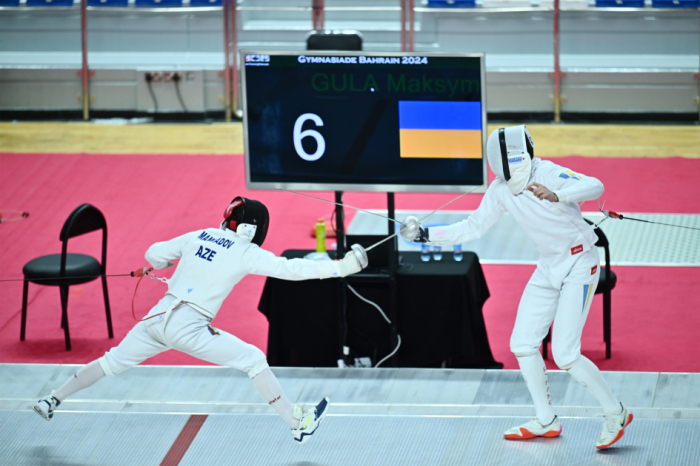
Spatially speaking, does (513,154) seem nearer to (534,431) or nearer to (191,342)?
(534,431)

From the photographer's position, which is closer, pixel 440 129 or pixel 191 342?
pixel 191 342

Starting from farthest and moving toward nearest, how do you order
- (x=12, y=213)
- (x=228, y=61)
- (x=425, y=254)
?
(x=228, y=61), (x=12, y=213), (x=425, y=254)

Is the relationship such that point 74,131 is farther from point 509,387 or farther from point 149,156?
point 509,387

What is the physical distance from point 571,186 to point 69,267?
2939mm

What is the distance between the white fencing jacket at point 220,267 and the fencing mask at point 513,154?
0.82 meters

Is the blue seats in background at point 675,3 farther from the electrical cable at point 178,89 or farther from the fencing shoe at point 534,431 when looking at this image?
the fencing shoe at point 534,431

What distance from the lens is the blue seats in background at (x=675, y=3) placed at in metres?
9.70

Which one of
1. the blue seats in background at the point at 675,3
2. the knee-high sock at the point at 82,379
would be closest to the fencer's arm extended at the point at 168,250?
the knee-high sock at the point at 82,379

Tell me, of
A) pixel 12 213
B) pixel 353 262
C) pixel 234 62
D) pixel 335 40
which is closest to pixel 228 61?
pixel 234 62

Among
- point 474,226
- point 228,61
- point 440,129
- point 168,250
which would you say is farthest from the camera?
point 228,61

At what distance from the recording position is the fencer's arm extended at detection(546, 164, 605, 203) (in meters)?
3.49

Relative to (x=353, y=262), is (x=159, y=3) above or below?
above

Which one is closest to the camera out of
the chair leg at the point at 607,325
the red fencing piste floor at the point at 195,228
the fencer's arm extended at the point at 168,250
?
the fencer's arm extended at the point at 168,250

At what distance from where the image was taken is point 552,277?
11.8 feet
